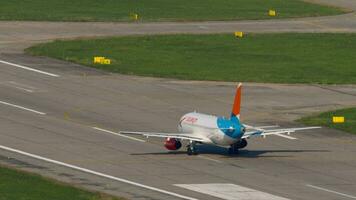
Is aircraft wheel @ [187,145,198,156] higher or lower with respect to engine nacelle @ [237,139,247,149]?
lower

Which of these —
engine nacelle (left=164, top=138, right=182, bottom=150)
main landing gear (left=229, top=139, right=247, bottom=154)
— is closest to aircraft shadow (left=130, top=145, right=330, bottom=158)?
main landing gear (left=229, top=139, right=247, bottom=154)

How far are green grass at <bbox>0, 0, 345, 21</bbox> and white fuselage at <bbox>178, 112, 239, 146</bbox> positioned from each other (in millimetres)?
74347

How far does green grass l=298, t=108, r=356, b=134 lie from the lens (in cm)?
10119

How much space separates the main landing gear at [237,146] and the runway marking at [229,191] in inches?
310

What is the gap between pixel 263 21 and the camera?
168 meters

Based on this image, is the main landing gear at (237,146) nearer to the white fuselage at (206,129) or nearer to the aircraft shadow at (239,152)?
the aircraft shadow at (239,152)

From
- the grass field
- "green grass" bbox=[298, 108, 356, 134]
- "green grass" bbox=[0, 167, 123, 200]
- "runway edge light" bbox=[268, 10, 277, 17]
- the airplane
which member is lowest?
"green grass" bbox=[298, 108, 356, 134]

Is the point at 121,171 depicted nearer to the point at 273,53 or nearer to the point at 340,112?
the point at 340,112

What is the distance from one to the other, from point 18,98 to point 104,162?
89.8ft

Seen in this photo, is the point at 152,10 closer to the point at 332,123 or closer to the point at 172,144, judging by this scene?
the point at 332,123

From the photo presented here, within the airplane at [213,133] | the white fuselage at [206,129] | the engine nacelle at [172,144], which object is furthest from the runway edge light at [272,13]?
the engine nacelle at [172,144]

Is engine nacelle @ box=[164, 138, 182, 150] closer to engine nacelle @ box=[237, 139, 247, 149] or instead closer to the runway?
the runway

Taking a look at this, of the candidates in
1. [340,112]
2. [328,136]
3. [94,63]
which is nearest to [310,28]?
[94,63]

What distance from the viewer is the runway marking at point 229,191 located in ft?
247
